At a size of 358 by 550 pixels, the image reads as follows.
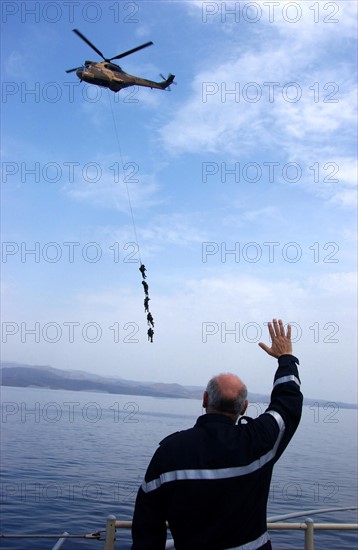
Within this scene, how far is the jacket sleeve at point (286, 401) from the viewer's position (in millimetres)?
4078

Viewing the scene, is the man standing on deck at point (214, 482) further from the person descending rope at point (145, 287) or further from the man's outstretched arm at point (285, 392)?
the person descending rope at point (145, 287)

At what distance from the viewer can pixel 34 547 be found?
19703mm

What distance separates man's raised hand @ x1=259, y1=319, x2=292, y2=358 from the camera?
4664mm

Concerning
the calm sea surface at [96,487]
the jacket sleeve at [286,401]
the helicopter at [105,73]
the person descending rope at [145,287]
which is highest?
the helicopter at [105,73]

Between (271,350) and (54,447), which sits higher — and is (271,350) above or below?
above

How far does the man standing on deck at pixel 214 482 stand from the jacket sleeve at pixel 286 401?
9 centimetres

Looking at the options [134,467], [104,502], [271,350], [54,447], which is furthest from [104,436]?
[271,350]

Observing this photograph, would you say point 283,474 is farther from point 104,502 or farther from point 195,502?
point 195,502

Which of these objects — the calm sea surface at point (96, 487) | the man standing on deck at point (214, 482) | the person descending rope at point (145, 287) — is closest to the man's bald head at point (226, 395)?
the man standing on deck at point (214, 482)

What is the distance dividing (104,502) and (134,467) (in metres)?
16.2

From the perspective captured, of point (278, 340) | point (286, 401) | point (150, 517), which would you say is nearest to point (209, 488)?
point (150, 517)

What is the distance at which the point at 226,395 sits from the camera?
3938mm

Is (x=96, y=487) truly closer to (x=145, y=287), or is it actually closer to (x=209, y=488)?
(x=145, y=287)

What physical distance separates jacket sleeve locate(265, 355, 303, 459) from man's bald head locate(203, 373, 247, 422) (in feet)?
0.99
